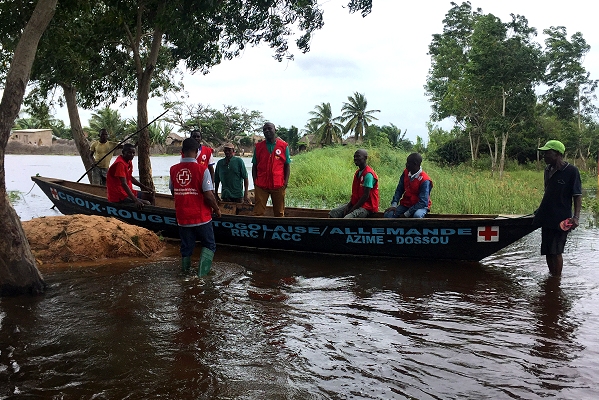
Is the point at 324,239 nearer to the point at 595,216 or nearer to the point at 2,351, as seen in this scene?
the point at 2,351

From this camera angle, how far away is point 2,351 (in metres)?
3.80

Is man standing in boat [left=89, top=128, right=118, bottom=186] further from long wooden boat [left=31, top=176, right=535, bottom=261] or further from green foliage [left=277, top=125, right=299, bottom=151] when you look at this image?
green foliage [left=277, top=125, right=299, bottom=151]

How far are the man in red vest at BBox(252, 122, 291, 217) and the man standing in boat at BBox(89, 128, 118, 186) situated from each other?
4831mm

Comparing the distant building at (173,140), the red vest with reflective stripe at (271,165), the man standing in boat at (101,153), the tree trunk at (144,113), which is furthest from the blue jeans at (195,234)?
the distant building at (173,140)

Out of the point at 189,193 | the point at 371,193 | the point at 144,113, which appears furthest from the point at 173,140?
the point at 189,193

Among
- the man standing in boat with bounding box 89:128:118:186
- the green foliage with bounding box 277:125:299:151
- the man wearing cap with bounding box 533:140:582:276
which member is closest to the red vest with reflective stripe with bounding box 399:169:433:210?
the man wearing cap with bounding box 533:140:582:276

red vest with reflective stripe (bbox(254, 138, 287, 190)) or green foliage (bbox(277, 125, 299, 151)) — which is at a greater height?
green foliage (bbox(277, 125, 299, 151))

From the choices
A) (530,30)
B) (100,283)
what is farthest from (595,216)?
(530,30)

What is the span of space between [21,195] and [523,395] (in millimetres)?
17267

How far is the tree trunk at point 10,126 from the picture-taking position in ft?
16.1

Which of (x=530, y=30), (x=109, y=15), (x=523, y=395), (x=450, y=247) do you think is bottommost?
(x=523, y=395)

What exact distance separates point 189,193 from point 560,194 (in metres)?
4.03

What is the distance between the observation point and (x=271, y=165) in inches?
309

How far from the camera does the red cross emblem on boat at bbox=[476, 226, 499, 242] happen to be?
6593 mm
